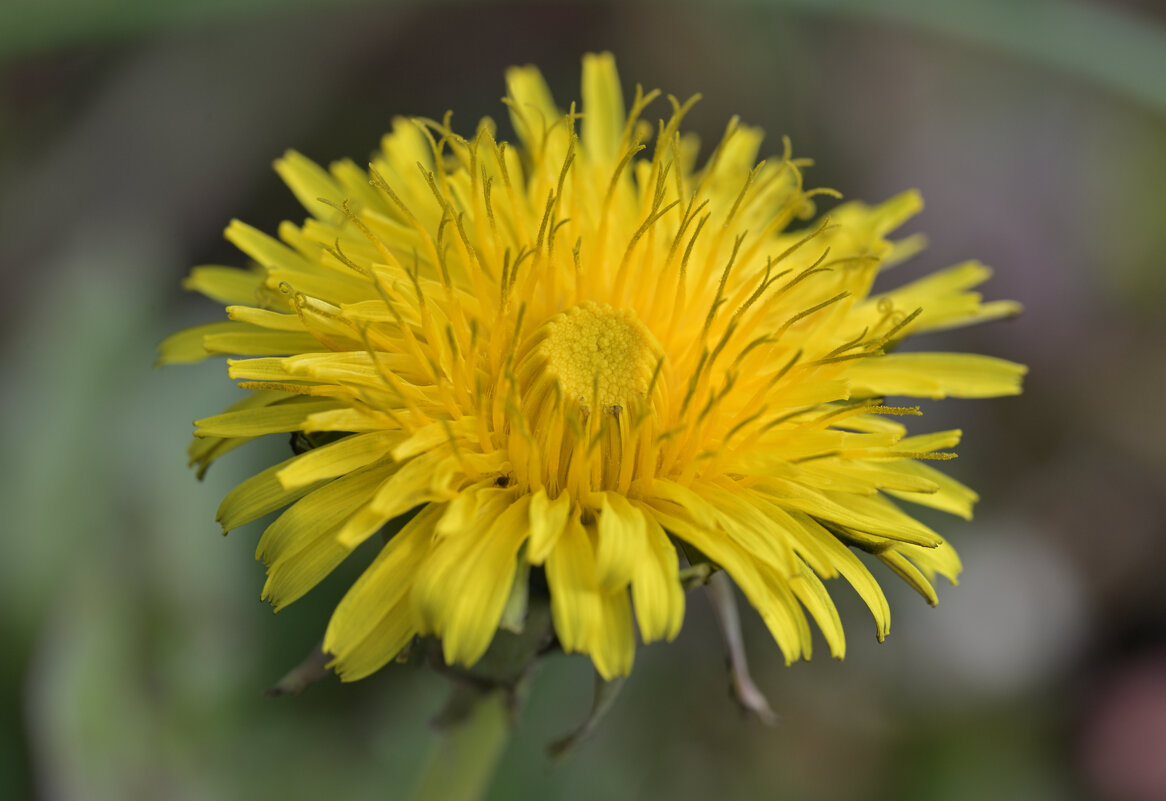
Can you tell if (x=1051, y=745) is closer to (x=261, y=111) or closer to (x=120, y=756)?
(x=120, y=756)

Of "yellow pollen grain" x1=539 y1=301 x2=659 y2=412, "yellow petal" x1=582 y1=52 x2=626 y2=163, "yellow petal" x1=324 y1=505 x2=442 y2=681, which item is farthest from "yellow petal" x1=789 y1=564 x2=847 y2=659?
"yellow petal" x1=582 y1=52 x2=626 y2=163

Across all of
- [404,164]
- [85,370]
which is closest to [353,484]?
[404,164]

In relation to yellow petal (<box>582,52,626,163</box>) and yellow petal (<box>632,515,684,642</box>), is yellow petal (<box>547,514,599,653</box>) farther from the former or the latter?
yellow petal (<box>582,52,626,163</box>)

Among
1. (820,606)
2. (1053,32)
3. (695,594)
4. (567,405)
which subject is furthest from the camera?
(695,594)

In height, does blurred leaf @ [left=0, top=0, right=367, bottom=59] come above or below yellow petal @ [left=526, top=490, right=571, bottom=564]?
above

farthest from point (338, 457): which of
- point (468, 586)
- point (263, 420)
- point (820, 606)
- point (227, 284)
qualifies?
point (820, 606)

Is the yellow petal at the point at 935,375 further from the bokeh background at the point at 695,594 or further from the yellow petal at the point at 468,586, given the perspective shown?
the bokeh background at the point at 695,594

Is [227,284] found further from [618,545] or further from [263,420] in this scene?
[618,545]
